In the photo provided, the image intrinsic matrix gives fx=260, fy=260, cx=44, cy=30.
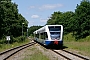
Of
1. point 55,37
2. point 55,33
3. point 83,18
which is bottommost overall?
point 55,37

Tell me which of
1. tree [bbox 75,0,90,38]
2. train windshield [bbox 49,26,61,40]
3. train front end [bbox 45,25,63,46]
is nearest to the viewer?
train front end [bbox 45,25,63,46]

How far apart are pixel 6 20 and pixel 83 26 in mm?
20065

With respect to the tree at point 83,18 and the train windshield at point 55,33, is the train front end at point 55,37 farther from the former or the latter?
the tree at point 83,18

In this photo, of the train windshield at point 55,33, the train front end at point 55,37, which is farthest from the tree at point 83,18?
the train front end at point 55,37

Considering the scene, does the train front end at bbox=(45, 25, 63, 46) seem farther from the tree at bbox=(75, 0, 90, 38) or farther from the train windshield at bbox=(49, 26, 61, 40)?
the tree at bbox=(75, 0, 90, 38)

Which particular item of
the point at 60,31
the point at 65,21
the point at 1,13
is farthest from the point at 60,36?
the point at 65,21

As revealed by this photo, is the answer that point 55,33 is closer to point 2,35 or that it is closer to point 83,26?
point 2,35

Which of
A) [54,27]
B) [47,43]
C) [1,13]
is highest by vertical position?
[1,13]

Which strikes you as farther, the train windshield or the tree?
the tree

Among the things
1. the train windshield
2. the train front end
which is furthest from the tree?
the train front end

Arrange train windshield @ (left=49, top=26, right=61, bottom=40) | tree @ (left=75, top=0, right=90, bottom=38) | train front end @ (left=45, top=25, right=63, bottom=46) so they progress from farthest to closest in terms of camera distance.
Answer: tree @ (left=75, top=0, right=90, bottom=38)
train windshield @ (left=49, top=26, right=61, bottom=40)
train front end @ (left=45, top=25, right=63, bottom=46)

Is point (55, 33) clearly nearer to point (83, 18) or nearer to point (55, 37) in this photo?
point (55, 37)

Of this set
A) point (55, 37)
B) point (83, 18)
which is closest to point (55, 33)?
point (55, 37)

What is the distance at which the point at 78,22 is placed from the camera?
69.5 m
